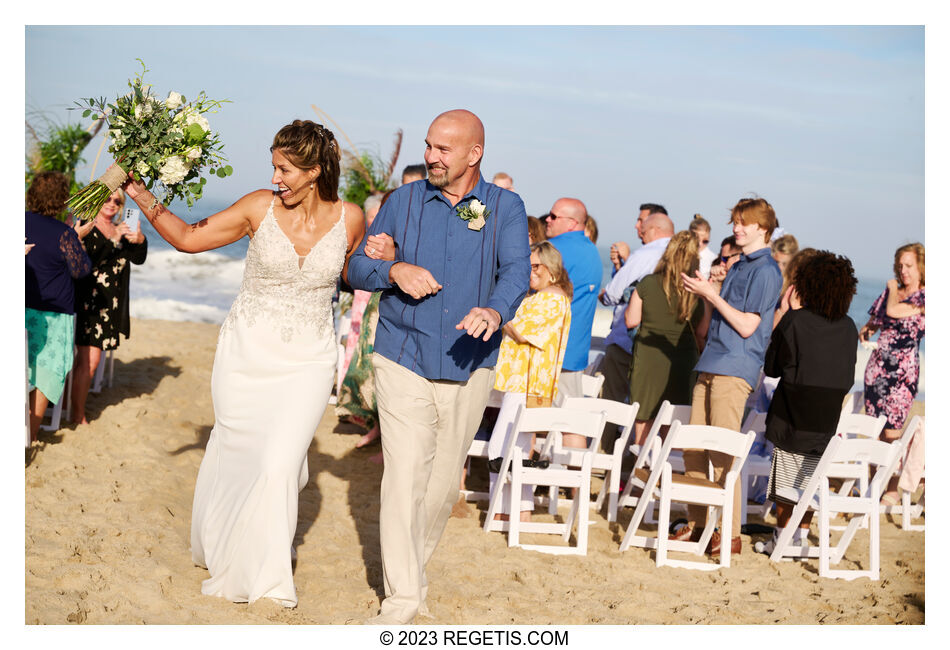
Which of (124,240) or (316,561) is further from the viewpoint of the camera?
(124,240)

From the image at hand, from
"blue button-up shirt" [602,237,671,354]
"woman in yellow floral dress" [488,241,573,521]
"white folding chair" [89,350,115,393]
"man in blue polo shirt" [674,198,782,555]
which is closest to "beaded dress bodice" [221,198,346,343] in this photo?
"woman in yellow floral dress" [488,241,573,521]

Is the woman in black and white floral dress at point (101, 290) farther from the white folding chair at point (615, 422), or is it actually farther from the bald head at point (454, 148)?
the bald head at point (454, 148)

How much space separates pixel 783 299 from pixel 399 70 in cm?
1859

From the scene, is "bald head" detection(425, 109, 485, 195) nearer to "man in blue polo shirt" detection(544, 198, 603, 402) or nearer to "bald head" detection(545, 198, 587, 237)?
"man in blue polo shirt" detection(544, 198, 603, 402)

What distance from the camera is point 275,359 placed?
4.45 meters

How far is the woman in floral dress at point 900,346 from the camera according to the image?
7.55m

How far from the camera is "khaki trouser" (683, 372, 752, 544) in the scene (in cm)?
599

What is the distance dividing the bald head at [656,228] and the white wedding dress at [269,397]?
4726 mm

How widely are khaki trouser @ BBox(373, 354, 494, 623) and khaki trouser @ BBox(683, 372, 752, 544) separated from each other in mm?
2383

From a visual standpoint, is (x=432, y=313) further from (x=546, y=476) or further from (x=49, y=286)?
(x=49, y=286)

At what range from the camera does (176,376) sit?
32.1ft

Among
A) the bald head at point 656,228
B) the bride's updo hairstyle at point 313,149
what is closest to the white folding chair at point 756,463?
the bald head at point 656,228

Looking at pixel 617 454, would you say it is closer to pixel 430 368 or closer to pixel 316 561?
pixel 316 561
